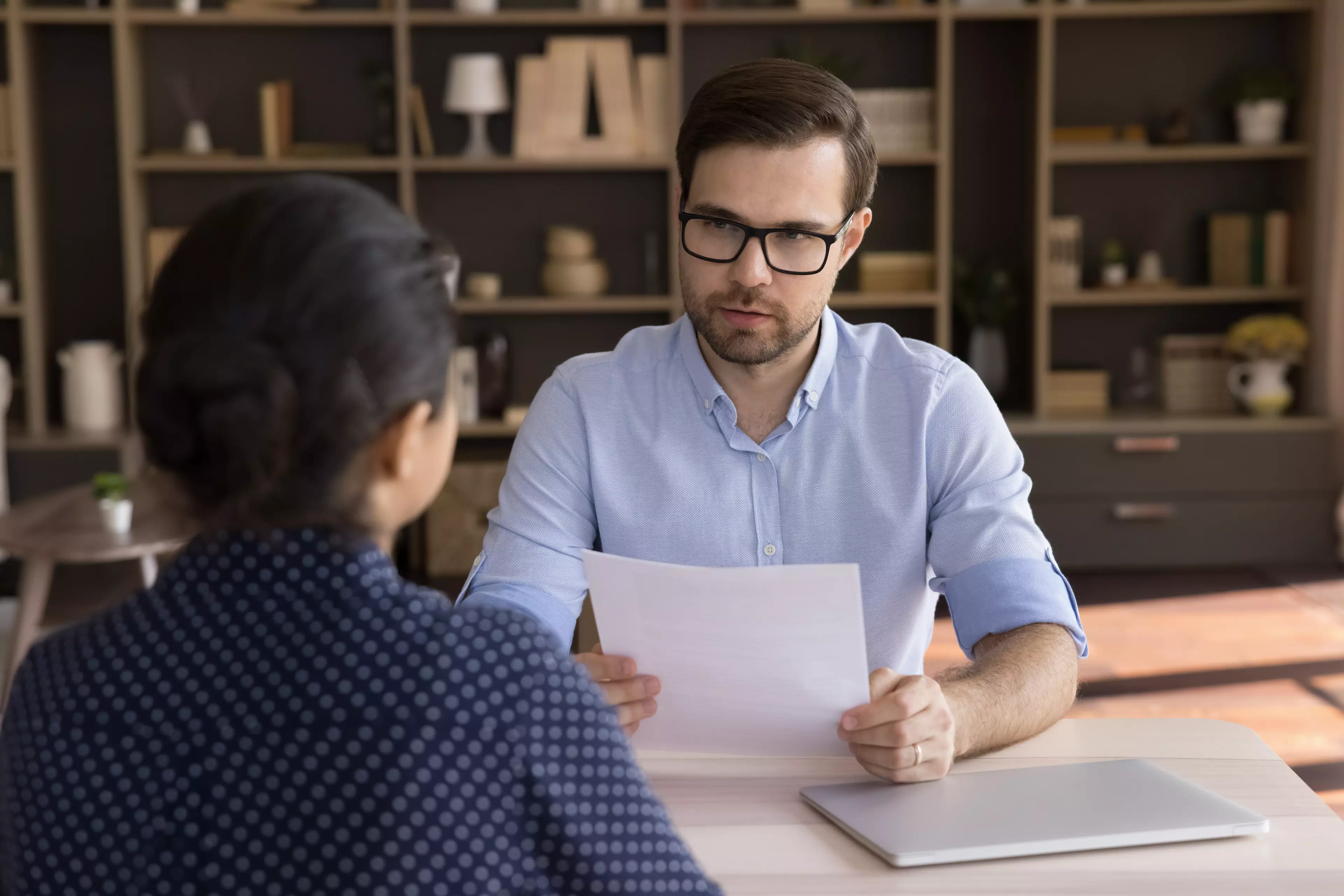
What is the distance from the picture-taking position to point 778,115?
159 cm

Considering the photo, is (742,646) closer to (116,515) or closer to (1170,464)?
(116,515)

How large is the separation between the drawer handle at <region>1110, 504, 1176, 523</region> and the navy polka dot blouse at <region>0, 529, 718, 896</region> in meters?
3.94

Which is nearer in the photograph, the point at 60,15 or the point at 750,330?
the point at 750,330

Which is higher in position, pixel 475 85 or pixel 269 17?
pixel 269 17

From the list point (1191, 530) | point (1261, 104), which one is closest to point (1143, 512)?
point (1191, 530)

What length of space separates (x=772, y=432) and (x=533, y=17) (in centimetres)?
317

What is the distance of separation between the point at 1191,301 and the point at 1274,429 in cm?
57

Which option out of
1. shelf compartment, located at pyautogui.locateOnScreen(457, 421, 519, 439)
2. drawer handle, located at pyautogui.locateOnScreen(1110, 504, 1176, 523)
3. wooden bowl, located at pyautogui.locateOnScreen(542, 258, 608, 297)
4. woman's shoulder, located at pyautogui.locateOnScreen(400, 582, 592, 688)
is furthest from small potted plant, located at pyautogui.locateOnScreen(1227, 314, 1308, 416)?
woman's shoulder, located at pyautogui.locateOnScreen(400, 582, 592, 688)

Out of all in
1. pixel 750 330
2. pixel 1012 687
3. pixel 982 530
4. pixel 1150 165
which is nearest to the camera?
pixel 1012 687

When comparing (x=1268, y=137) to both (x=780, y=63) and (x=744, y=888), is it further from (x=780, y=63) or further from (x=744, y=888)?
(x=744, y=888)

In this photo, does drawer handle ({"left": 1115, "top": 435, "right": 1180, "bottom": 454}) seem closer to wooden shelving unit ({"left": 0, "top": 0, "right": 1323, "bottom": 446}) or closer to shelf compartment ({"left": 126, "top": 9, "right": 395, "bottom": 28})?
wooden shelving unit ({"left": 0, "top": 0, "right": 1323, "bottom": 446})

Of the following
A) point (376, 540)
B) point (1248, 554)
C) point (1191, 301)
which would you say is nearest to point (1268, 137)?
point (1191, 301)

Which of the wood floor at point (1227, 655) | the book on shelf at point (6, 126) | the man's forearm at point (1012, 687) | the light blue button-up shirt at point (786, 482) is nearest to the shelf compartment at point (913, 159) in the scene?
the wood floor at point (1227, 655)

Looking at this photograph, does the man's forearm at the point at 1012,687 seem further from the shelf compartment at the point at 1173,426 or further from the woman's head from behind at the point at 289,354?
the shelf compartment at the point at 1173,426
